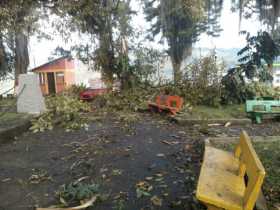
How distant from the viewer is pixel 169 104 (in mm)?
7031

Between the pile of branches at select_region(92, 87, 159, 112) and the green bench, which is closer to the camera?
the green bench

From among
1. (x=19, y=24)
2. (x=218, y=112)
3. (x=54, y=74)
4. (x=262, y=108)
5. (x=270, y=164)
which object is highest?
(x=19, y=24)

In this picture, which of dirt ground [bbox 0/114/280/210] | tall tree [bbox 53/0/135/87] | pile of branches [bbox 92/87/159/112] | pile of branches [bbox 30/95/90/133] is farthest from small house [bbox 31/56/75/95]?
dirt ground [bbox 0/114/280/210]

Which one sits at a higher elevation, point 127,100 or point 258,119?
point 127,100

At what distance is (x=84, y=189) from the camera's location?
112 inches

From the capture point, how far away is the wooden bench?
6843 millimetres

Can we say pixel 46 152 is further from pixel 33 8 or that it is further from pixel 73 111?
pixel 33 8

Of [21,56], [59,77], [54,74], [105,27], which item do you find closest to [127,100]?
[105,27]

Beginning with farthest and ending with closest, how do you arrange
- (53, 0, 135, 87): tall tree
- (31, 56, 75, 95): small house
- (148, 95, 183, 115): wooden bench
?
1. (31, 56, 75, 95): small house
2. (53, 0, 135, 87): tall tree
3. (148, 95, 183, 115): wooden bench

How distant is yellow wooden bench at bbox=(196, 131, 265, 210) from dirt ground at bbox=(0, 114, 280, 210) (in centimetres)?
34

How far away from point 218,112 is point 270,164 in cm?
401

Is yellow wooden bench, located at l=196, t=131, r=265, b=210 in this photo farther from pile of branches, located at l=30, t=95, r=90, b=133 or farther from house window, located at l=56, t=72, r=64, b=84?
house window, located at l=56, t=72, r=64, b=84

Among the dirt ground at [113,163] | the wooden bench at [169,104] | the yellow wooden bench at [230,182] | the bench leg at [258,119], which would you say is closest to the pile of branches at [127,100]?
the wooden bench at [169,104]

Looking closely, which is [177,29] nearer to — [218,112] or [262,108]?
[218,112]
